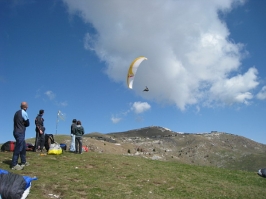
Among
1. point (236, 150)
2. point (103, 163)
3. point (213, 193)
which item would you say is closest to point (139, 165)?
point (103, 163)

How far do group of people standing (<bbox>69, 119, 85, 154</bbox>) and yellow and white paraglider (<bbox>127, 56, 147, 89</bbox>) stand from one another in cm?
859

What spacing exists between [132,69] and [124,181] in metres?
16.7

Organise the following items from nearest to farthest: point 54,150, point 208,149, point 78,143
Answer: point 54,150 → point 78,143 → point 208,149

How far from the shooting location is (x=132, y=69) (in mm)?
28281

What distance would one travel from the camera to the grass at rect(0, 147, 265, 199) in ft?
37.6

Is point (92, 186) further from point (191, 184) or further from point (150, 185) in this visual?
point (191, 184)

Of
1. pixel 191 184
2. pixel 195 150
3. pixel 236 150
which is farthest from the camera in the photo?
pixel 236 150

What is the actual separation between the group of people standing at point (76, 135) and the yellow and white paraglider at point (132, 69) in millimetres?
8587

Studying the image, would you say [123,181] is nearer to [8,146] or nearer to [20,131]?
[20,131]

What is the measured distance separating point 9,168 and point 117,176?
5668 millimetres

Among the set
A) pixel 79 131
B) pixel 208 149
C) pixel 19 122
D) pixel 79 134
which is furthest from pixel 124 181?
pixel 208 149

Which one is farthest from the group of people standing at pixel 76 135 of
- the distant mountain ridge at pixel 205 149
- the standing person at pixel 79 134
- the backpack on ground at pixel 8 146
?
the distant mountain ridge at pixel 205 149

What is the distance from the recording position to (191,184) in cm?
1423

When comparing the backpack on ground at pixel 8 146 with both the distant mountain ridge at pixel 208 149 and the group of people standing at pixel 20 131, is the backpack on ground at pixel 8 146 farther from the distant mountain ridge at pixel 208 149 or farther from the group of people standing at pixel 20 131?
the distant mountain ridge at pixel 208 149
